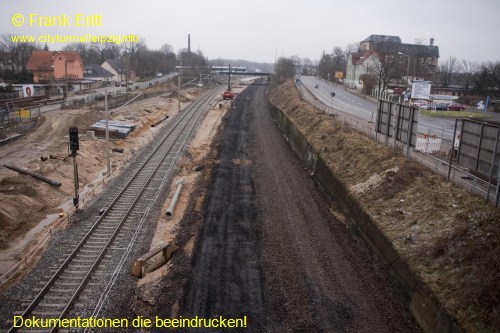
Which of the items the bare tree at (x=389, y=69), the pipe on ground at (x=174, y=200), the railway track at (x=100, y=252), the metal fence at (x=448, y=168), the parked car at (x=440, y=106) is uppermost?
the bare tree at (x=389, y=69)

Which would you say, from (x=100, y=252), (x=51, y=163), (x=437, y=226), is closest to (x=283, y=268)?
(x=437, y=226)

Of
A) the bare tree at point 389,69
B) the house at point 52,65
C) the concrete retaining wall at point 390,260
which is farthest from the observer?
the house at point 52,65

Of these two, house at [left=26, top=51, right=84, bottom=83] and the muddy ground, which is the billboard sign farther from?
house at [left=26, top=51, right=84, bottom=83]

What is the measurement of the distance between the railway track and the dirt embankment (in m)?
11.1

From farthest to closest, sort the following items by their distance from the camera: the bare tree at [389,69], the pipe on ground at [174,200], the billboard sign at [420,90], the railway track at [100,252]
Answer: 1. the bare tree at [389,69]
2. the billboard sign at [420,90]
3. the pipe on ground at [174,200]
4. the railway track at [100,252]

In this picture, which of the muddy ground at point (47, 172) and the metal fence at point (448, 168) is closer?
the metal fence at point (448, 168)

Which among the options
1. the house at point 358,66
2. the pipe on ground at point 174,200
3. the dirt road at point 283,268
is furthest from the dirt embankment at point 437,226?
the house at point 358,66

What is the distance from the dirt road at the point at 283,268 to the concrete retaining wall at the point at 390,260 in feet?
1.46

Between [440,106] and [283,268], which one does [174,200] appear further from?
[440,106]

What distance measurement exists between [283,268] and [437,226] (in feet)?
20.3

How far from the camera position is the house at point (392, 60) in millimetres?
73000

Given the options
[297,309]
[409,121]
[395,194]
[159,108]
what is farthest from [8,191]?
[159,108]

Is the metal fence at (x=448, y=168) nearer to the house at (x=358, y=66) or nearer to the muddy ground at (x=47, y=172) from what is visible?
the muddy ground at (x=47, y=172)

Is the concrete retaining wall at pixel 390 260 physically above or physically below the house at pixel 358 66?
below
